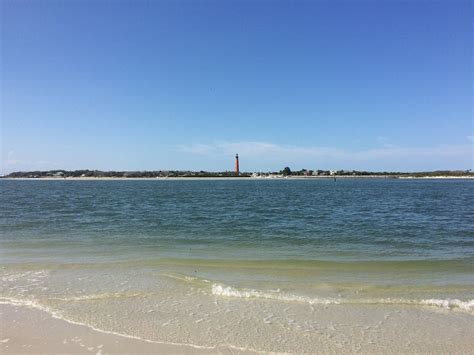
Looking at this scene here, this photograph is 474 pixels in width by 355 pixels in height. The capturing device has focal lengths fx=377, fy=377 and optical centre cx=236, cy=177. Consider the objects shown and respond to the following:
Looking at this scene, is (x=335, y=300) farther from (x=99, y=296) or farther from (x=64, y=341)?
(x=64, y=341)

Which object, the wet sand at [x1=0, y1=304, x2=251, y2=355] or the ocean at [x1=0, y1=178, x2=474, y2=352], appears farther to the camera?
the ocean at [x1=0, y1=178, x2=474, y2=352]

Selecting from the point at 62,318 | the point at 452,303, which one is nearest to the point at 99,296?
the point at 62,318

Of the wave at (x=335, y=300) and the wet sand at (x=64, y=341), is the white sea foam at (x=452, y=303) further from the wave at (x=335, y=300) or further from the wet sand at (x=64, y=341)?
the wet sand at (x=64, y=341)

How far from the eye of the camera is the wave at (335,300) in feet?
26.5

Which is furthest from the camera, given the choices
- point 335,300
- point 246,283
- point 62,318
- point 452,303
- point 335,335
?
point 246,283

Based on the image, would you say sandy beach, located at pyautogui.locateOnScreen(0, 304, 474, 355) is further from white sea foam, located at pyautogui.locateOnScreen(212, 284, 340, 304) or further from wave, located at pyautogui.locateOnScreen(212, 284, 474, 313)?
white sea foam, located at pyautogui.locateOnScreen(212, 284, 340, 304)

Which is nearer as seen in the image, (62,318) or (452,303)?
(62,318)

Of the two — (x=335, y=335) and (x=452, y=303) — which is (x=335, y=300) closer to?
(x=335, y=335)

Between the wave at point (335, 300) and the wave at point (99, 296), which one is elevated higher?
the wave at point (99, 296)

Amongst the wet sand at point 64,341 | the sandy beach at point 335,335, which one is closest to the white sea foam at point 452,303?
the sandy beach at point 335,335

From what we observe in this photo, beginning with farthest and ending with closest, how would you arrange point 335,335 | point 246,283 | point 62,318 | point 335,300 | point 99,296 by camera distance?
point 246,283
point 99,296
point 335,300
point 62,318
point 335,335

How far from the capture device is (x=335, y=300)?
8.47m

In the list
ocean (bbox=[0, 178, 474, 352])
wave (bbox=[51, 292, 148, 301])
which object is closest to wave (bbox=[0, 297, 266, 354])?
ocean (bbox=[0, 178, 474, 352])

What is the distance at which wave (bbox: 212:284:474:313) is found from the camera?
8086 mm
